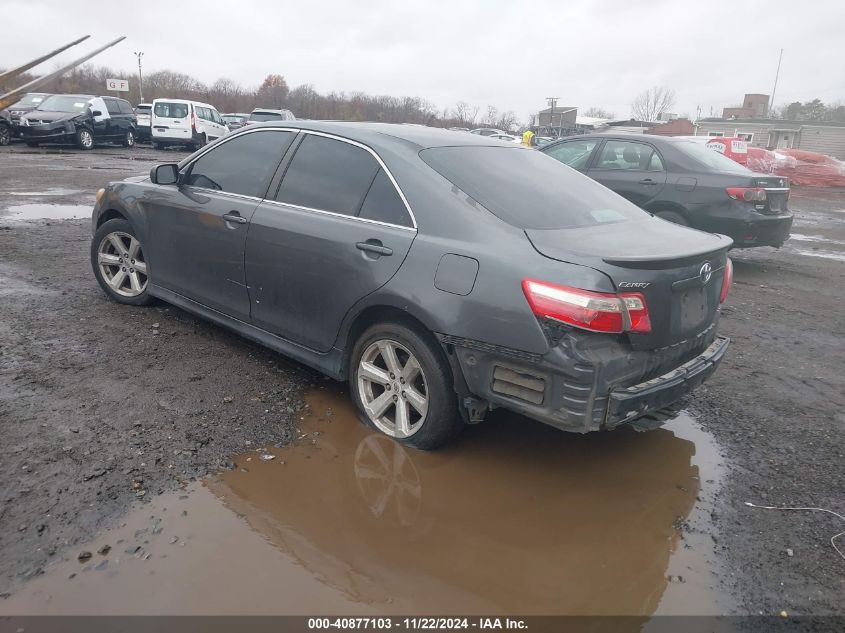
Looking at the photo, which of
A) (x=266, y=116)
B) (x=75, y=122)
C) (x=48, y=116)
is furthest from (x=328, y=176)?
(x=75, y=122)

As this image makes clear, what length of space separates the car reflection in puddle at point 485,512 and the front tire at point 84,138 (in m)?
21.1

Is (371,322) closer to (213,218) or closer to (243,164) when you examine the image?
(213,218)

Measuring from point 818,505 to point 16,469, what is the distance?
148 inches

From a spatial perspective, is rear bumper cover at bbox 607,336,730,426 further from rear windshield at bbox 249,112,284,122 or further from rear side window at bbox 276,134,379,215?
rear windshield at bbox 249,112,284,122

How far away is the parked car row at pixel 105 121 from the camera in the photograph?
64.8 feet

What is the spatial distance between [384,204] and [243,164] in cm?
137

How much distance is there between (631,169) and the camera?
8.16 meters

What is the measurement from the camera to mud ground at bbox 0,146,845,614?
8.39 ft

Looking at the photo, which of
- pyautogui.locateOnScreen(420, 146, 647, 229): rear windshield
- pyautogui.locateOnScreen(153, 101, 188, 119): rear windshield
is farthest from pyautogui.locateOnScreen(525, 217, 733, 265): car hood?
pyautogui.locateOnScreen(153, 101, 188, 119): rear windshield

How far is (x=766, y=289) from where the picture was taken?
7.27m

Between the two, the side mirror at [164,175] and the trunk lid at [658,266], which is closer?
the trunk lid at [658,266]

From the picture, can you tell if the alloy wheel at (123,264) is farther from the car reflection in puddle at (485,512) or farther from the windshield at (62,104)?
the windshield at (62,104)

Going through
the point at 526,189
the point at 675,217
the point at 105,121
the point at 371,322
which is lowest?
the point at 371,322

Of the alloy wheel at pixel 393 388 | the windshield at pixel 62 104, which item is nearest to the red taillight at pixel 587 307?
the alloy wheel at pixel 393 388
